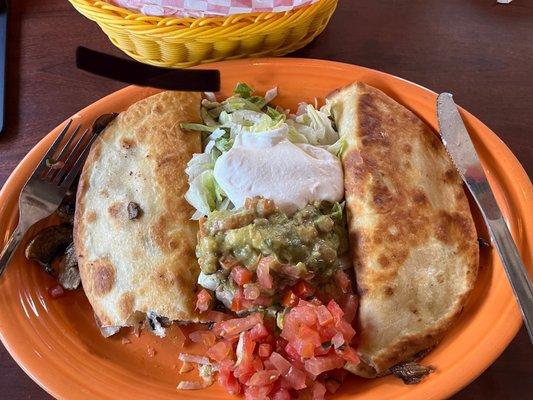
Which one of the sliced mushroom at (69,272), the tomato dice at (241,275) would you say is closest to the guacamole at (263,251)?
the tomato dice at (241,275)

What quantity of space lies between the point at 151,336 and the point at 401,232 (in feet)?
3.06

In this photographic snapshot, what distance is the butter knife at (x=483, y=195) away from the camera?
1.77 m

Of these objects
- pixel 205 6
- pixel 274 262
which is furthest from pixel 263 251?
pixel 205 6

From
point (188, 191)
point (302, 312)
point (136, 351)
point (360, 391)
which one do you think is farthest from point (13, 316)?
point (360, 391)

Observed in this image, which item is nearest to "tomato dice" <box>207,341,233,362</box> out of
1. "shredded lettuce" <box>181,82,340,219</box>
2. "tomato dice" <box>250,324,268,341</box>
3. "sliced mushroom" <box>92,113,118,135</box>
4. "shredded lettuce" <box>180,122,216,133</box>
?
"tomato dice" <box>250,324,268,341</box>

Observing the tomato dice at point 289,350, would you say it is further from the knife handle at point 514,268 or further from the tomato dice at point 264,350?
the knife handle at point 514,268

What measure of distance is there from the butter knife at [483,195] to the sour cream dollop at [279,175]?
433 millimetres

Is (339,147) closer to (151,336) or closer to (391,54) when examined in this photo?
(391,54)

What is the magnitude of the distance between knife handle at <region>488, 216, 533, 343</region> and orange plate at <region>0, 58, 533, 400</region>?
0.06 m

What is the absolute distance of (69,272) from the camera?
2.12m

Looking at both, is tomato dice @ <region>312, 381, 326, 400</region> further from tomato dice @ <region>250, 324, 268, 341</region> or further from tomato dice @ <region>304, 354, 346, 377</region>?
tomato dice @ <region>250, 324, 268, 341</region>

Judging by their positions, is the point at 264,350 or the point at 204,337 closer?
the point at 264,350

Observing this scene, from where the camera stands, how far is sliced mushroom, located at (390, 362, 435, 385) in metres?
1.76

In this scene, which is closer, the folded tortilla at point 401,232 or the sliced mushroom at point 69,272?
the folded tortilla at point 401,232
